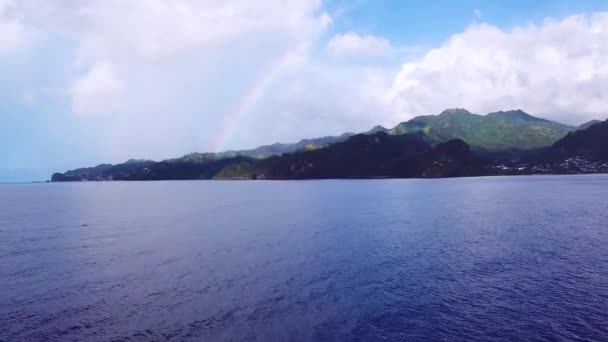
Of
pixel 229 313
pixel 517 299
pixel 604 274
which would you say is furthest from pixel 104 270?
pixel 604 274

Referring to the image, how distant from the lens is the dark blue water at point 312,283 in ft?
127

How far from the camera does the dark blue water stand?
38594 millimetres

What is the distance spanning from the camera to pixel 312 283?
53.7m

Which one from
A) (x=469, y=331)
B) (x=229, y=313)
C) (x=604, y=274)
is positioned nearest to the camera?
(x=469, y=331)

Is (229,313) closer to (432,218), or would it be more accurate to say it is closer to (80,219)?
(432,218)

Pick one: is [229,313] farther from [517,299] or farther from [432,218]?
[432,218]

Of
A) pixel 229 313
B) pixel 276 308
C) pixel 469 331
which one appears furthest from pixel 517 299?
pixel 229 313

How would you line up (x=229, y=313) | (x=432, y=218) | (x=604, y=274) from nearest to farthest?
1. (x=229, y=313)
2. (x=604, y=274)
3. (x=432, y=218)

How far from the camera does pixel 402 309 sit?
43.3 metres

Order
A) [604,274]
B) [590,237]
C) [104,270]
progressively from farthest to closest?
[590,237] < [104,270] < [604,274]

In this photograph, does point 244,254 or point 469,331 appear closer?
point 469,331

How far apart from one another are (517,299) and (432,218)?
7237cm

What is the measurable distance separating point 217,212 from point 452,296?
372ft

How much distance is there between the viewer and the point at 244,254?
236 ft
